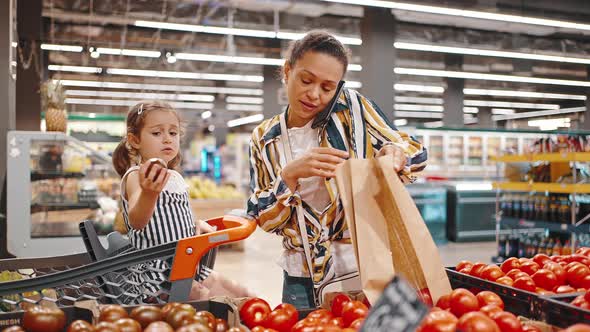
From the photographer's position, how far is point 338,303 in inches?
50.6

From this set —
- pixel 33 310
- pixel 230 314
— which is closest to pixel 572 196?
pixel 230 314

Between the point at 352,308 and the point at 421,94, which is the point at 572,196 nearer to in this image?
the point at 352,308

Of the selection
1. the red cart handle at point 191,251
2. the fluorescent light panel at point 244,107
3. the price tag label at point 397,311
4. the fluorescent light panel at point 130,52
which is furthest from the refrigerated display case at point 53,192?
the fluorescent light panel at point 244,107

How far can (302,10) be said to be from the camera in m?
10.3

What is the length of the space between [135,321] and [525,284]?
0.99 m

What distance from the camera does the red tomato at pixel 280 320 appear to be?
3.88 ft

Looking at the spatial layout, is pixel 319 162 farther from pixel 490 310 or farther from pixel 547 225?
pixel 547 225

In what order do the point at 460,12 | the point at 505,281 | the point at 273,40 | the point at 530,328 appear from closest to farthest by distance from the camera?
1. the point at 530,328
2. the point at 505,281
3. the point at 460,12
4. the point at 273,40

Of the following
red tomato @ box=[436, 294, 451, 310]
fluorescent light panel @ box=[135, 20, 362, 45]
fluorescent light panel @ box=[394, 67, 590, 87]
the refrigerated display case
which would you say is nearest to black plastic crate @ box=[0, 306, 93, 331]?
red tomato @ box=[436, 294, 451, 310]

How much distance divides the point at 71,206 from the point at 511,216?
4.94 meters

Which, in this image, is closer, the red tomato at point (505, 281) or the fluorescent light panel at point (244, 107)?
the red tomato at point (505, 281)

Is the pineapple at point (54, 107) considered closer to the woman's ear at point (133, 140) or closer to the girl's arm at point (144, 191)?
the woman's ear at point (133, 140)

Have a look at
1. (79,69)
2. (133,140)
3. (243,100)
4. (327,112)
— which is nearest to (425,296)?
(327,112)

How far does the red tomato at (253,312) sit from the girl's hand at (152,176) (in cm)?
38
